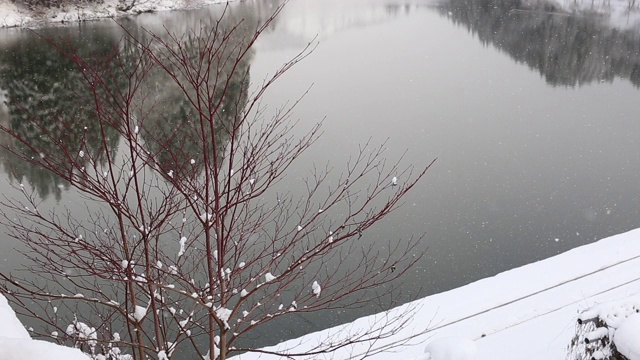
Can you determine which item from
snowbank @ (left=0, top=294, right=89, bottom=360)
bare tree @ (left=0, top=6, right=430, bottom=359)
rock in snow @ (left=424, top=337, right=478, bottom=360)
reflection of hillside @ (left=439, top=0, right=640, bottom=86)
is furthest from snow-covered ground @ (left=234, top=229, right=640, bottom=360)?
reflection of hillside @ (left=439, top=0, right=640, bottom=86)

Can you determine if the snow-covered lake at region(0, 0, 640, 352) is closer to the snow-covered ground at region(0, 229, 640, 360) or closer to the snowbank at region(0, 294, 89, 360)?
the snow-covered ground at region(0, 229, 640, 360)

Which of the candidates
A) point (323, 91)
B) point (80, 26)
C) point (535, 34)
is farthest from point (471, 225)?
point (80, 26)

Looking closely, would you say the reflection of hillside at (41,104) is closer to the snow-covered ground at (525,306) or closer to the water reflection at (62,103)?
the water reflection at (62,103)

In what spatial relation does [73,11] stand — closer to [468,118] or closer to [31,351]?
[468,118]

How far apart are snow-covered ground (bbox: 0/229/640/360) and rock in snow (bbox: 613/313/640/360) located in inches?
43.8

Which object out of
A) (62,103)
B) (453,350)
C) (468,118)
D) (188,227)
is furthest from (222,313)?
(62,103)

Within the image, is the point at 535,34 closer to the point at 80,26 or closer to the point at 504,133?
the point at 504,133

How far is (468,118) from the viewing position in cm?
1761

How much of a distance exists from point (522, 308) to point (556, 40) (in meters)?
25.3

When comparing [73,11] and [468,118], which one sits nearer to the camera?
[468,118]

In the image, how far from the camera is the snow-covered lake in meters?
11.1

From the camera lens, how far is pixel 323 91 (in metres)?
19.7

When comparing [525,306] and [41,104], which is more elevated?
[41,104]

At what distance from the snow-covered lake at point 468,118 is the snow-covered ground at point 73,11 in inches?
67.0
